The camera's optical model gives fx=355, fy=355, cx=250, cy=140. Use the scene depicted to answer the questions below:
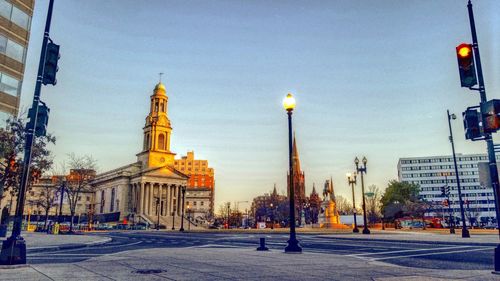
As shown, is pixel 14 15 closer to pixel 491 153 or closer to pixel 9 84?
pixel 9 84

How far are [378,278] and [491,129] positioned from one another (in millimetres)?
4428

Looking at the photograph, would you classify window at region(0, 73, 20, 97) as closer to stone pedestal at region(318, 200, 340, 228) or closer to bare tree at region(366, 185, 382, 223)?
stone pedestal at region(318, 200, 340, 228)

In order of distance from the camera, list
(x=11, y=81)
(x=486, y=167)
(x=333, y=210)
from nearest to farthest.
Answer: (x=486, y=167) → (x=11, y=81) → (x=333, y=210)

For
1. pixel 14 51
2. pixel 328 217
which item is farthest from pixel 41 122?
pixel 328 217

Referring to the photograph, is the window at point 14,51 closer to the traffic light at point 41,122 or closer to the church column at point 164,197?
the traffic light at point 41,122

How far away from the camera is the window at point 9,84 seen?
127ft

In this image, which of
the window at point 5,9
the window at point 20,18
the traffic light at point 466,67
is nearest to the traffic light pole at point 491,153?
the traffic light at point 466,67

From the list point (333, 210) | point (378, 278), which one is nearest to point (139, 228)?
point (333, 210)

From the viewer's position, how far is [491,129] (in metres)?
8.29

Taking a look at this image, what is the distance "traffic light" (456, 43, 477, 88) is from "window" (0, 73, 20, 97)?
44046mm

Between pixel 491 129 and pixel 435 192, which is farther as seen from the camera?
pixel 435 192

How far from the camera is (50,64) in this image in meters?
10.1

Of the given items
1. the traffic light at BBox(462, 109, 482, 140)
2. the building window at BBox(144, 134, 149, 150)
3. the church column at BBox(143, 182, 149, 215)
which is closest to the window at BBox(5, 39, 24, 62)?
the traffic light at BBox(462, 109, 482, 140)

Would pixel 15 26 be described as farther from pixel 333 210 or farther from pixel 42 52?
pixel 333 210
